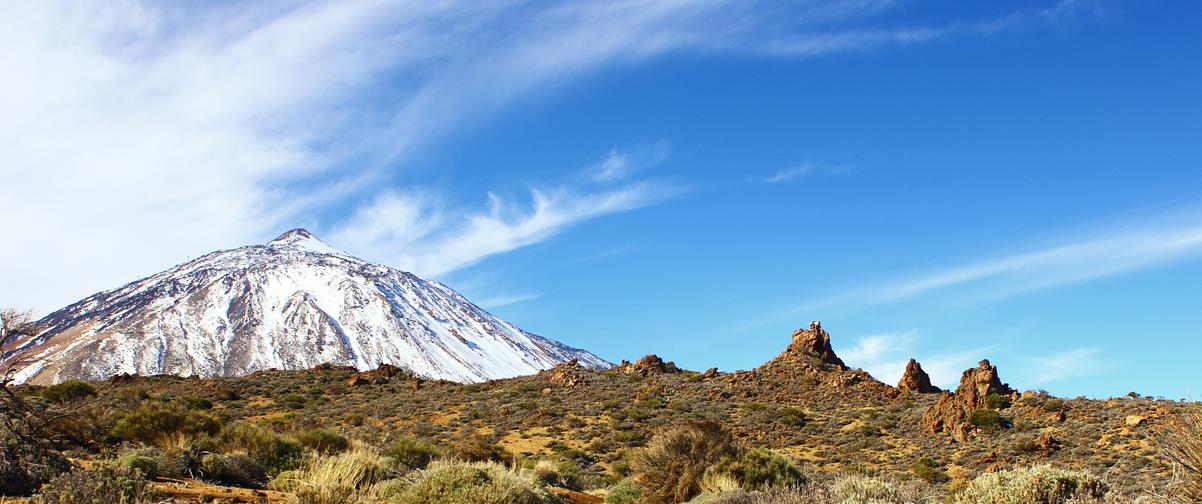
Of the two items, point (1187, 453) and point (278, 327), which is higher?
point (278, 327)

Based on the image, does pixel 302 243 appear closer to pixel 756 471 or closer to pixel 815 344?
pixel 815 344

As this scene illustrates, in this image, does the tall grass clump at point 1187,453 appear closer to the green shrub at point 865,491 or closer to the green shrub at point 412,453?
the green shrub at point 865,491

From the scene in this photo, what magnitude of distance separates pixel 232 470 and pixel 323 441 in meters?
4.66

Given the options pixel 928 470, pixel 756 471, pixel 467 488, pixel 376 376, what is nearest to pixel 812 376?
pixel 928 470

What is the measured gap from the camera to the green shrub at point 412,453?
14.9m

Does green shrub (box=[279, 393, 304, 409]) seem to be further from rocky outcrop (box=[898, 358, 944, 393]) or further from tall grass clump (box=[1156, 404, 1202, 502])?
tall grass clump (box=[1156, 404, 1202, 502])

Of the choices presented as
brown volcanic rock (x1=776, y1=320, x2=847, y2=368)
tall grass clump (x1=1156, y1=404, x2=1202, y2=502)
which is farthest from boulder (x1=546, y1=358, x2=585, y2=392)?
tall grass clump (x1=1156, y1=404, x2=1202, y2=502)

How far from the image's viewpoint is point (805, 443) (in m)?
27.9

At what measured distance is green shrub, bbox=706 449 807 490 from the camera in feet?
40.8

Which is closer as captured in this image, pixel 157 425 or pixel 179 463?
pixel 179 463

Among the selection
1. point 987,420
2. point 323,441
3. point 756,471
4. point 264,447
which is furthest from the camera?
point 987,420

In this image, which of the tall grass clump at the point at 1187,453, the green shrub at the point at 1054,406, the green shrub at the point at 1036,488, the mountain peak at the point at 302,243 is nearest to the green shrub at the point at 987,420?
the green shrub at the point at 1054,406

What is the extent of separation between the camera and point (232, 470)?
1025cm

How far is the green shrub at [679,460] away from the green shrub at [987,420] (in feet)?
56.0
